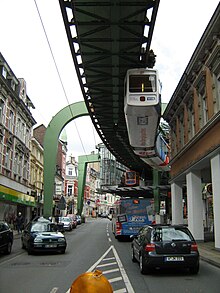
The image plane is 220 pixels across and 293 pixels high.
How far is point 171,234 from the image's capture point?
424 inches

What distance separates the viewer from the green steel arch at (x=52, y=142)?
94.4 ft

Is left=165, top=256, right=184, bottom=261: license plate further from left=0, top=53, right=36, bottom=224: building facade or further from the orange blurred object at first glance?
left=0, top=53, right=36, bottom=224: building facade

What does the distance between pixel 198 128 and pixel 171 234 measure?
10.7 meters

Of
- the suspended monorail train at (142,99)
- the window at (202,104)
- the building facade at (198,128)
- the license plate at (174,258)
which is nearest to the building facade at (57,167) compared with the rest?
the building facade at (198,128)

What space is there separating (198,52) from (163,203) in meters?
35.4

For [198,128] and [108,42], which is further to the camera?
[198,128]

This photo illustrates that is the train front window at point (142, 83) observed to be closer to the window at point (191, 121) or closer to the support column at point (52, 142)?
the window at point (191, 121)

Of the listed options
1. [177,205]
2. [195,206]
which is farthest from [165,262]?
[177,205]

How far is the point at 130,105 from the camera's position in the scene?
49.3 feet

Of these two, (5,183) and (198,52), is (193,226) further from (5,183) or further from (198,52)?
(5,183)

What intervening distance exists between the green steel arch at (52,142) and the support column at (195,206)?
37.9 ft

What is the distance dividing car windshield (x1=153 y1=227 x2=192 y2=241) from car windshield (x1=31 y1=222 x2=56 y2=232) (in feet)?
27.0

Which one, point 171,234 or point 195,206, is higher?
point 195,206

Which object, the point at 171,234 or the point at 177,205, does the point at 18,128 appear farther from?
the point at 171,234
